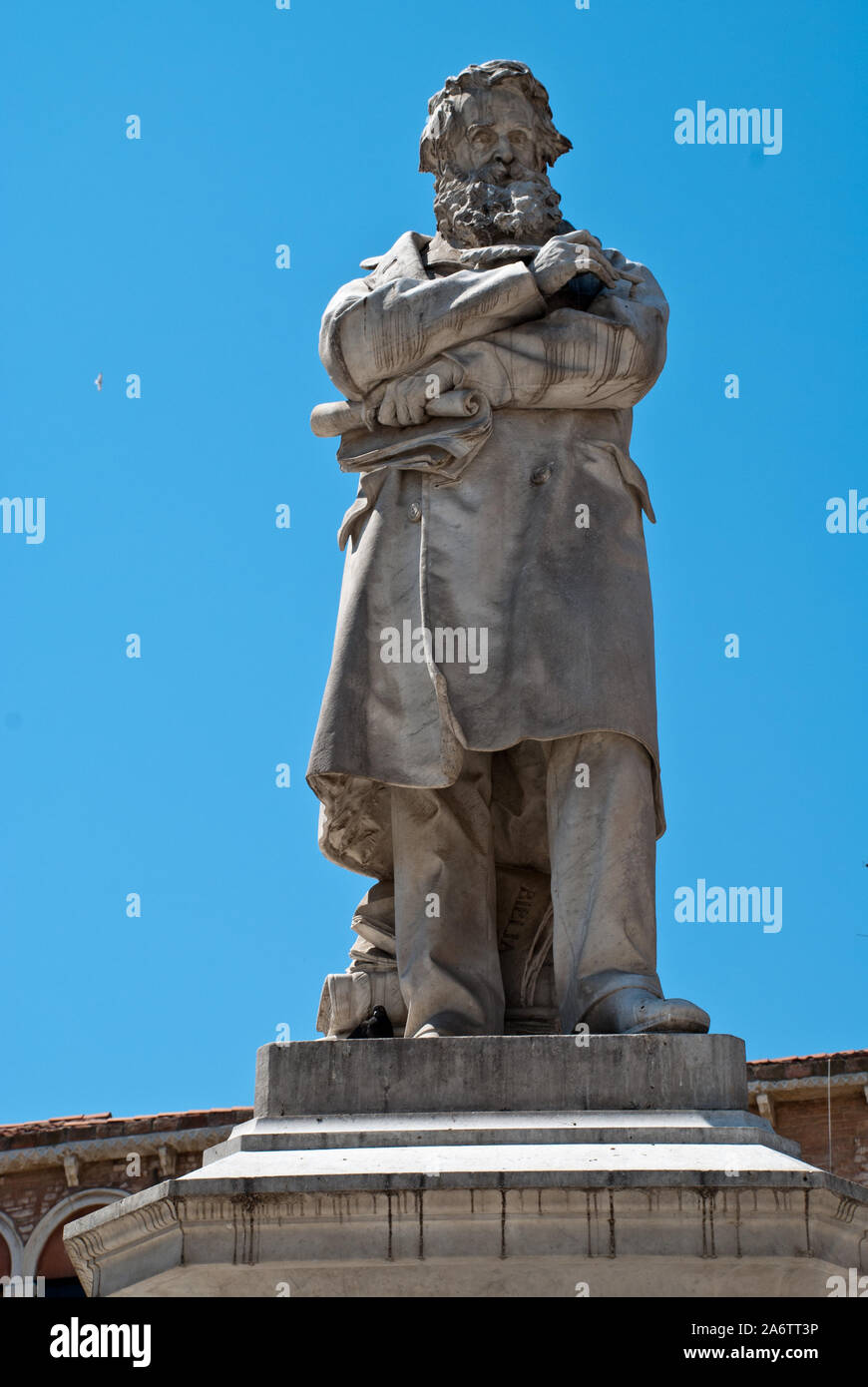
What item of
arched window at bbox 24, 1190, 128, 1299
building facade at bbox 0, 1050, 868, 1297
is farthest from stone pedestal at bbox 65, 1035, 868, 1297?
arched window at bbox 24, 1190, 128, 1299

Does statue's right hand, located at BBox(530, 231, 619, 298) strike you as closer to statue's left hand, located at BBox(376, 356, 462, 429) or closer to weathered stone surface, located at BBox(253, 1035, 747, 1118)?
statue's left hand, located at BBox(376, 356, 462, 429)

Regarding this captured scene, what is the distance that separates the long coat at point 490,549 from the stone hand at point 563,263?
0.06m

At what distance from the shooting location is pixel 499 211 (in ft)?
26.9

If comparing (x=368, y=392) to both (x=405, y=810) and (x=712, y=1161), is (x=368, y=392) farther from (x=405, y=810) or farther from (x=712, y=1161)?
(x=712, y=1161)

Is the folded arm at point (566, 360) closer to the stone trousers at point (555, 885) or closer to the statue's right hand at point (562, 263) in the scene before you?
the statue's right hand at point (562, 263)

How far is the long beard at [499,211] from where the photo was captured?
8.19m

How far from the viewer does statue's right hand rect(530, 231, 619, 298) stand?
7777 mm

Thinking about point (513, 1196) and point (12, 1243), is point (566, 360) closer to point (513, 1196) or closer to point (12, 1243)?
point (513, 1196)

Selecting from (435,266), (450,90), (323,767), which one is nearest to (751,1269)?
(323,767)

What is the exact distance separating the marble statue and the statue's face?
20 centimetres

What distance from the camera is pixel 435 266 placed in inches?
324

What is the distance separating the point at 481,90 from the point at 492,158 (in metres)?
0.25
